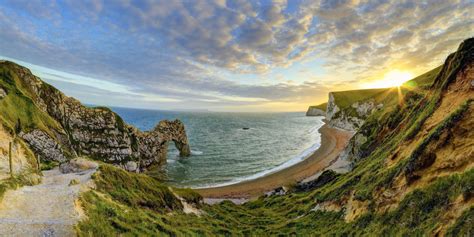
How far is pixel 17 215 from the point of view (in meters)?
10.9

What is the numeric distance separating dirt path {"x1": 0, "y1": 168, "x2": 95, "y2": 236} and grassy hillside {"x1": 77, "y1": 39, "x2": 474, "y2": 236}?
2.50 feet

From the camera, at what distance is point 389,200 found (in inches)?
538

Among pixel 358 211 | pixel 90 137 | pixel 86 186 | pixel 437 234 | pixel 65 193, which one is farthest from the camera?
pixel 90 137

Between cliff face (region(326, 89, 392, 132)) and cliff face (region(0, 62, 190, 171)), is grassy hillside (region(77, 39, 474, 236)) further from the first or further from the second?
cliff face (region(326, 89, 392, 132))

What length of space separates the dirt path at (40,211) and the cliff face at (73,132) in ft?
83.8

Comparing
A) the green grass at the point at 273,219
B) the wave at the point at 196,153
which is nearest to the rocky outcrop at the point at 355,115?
the wave at the point at 196,153

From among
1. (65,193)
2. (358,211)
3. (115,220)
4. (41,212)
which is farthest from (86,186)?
(358,211)

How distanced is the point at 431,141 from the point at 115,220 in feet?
63.2

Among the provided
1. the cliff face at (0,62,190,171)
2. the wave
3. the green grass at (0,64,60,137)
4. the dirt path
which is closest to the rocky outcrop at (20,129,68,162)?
the cliff face at (0,62,190,171)

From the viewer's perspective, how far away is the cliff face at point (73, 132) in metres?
34.6

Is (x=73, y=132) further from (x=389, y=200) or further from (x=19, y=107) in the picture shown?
(x=389, y=200)

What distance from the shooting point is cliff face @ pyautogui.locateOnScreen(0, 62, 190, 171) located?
34.6 metres

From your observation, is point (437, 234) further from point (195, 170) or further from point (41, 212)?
point (195, 170)

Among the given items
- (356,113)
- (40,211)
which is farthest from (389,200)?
(356,113)
